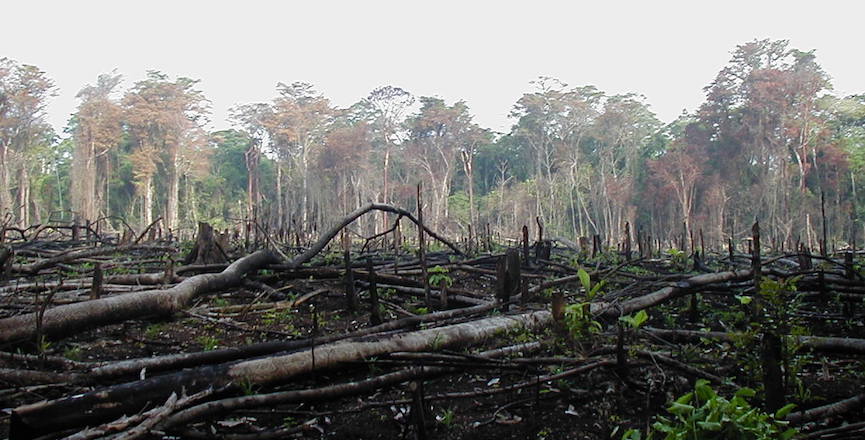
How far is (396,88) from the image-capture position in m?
44.2

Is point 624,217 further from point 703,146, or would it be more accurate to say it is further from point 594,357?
point 594,357

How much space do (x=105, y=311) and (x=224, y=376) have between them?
192 centimetres

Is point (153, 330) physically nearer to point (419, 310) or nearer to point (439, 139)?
point (419, 310)

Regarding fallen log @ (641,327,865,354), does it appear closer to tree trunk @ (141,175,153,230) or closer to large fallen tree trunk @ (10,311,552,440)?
large fallen tree trunk @ (10,311,552,440)

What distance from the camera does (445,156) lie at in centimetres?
4559

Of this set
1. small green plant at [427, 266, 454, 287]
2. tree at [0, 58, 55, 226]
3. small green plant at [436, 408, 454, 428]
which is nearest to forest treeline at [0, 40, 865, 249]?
tree at [0, 58, 55, 226]

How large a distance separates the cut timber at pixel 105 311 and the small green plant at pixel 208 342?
441 millimetres

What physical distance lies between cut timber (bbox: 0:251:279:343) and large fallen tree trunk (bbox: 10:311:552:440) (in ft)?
5.70

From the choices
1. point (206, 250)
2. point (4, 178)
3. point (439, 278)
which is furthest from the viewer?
point (4, 178)

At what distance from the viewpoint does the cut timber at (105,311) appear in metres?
3.47

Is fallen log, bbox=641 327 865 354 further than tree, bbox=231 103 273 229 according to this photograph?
No

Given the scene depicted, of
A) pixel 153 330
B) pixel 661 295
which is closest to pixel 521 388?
pixel 661 295

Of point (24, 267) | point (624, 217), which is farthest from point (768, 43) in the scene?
point (24, 267)

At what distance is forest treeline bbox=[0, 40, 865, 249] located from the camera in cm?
3409
